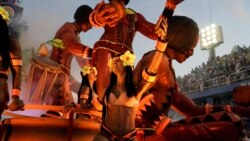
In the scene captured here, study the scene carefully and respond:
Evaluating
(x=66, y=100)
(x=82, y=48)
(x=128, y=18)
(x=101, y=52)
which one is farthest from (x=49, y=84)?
(x=128, y=18)

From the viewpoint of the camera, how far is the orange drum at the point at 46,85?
12.8 ft

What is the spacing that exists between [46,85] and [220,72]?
1271cm

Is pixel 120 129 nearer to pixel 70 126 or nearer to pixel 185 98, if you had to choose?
pixel 70 126

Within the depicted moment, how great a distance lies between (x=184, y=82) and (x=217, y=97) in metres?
2.71

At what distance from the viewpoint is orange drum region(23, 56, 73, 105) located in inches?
153

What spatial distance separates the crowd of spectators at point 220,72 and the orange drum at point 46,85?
10.8 metres

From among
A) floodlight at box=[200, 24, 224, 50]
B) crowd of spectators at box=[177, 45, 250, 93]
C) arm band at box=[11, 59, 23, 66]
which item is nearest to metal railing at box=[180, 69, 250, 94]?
crowd of spectators at box=[177, 45, 250, 93]

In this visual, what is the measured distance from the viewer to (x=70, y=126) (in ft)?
6.95

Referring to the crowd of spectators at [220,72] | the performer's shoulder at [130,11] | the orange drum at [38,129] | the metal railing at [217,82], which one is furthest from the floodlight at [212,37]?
the orange drum at [38,129]

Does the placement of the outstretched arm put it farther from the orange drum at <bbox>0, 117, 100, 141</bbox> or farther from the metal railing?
the metal railing

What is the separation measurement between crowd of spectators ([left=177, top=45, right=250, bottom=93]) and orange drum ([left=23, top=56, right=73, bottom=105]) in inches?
427

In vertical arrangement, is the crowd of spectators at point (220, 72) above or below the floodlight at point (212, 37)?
below

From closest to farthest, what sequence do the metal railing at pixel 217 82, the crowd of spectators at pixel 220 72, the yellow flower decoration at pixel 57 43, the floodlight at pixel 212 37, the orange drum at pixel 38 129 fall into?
1. the orange drum at pixel 38 129
2. the yellow flower decoration at pixel 57 43
3. the metal railing at pixel 217 82
4. the crowd of spectators at pixel 220 72
5. the floodlight at pixel 212 37

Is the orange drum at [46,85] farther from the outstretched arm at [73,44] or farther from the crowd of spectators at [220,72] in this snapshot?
the crowd of spectators at [220,72]
